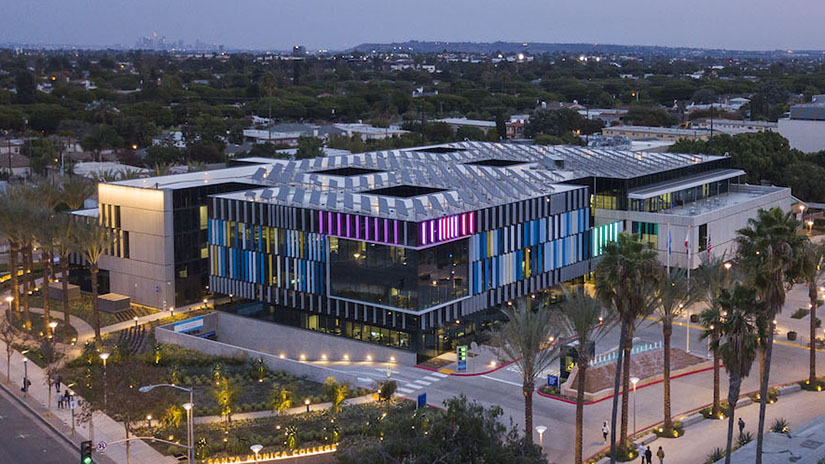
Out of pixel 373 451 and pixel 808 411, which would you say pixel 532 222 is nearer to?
pixel 808 411

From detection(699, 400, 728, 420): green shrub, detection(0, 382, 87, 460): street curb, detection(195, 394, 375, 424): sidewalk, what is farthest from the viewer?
detection(195, 394, 375, 424): sidewalk

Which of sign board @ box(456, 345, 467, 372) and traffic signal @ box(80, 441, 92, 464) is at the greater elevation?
traffic signal @ box(80, 441, 92, 464)

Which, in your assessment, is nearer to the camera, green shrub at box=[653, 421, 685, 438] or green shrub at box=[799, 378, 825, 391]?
green shrub at box=[653, 421, 685, 438]

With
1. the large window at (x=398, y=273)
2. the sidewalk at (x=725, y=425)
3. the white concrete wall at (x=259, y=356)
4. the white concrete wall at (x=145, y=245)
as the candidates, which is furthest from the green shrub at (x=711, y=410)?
the white concrete wall at (x=145, y=245)

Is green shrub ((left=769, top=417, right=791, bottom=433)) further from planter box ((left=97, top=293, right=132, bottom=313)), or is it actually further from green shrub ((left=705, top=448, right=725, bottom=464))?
planter box ((left=97, top=293, right=132, bottom=313))

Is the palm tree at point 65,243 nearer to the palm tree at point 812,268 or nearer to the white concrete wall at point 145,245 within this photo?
the white concrete wall at point 145,245

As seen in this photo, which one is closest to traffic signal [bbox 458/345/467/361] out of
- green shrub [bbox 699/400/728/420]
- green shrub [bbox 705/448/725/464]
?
green shrub [bbox 699/400/728/420]

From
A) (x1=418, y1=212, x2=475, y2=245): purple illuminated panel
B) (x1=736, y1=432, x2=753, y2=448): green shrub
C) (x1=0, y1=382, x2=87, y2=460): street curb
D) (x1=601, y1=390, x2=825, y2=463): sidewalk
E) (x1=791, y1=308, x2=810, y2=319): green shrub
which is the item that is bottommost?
(x1=0, y1=382, x2=87, y2=460): street curb

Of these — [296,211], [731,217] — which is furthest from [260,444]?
[731,217]

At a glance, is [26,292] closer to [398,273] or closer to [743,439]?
[398,273]
